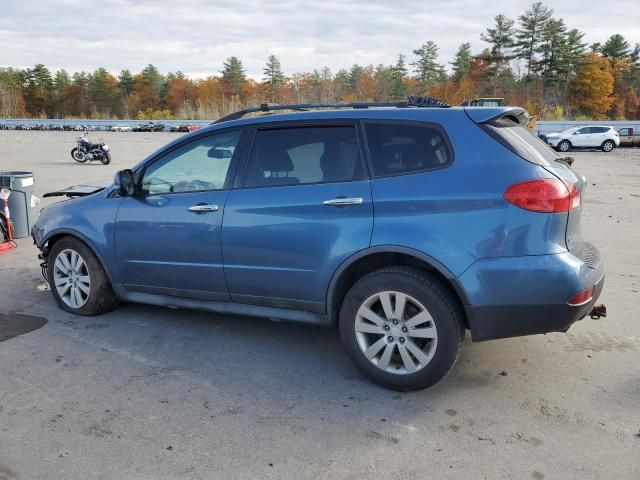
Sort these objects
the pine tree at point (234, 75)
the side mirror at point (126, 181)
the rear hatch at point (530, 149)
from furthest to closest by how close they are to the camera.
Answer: the pine tree at point (234, 75)
the side mirror at point (126, 181)
the rear hatch at point (530, 149)

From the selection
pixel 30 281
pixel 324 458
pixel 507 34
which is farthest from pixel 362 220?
pixel 507 34

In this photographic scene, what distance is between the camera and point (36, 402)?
348 centimetres

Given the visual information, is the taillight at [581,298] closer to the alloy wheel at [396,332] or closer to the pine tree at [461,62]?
the alloy wheel at [396,332]

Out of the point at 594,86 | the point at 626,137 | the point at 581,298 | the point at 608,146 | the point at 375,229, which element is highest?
the point at 594,86

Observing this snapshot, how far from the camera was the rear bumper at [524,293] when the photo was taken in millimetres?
3266

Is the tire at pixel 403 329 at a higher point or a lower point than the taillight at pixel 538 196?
lower

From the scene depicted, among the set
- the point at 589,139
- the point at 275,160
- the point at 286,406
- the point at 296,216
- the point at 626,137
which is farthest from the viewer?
the point at 626,137

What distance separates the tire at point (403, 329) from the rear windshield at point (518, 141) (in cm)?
92

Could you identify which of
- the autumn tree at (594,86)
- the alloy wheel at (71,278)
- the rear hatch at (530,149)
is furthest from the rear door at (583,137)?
the autumn tree at (594,86)

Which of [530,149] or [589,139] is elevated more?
[530,149]

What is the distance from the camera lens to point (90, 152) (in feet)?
71.7

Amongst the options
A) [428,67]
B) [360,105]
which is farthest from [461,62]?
[360,105]

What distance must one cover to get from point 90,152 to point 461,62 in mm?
69336

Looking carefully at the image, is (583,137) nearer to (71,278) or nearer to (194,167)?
(194,167)
